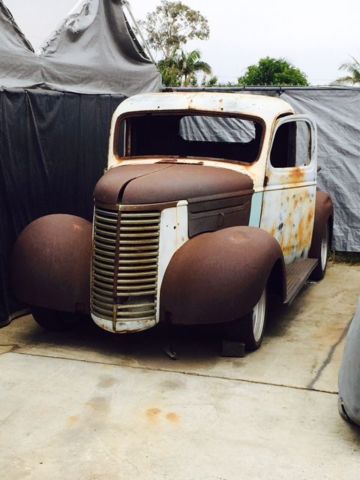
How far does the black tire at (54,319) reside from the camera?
593cm

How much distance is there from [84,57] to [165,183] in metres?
3.24

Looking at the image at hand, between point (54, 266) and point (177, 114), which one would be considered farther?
point (177, 114)

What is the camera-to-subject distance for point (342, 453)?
393 cm

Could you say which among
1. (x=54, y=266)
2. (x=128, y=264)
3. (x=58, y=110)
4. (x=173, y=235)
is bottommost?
(x=54, y=266)

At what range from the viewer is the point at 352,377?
402cm

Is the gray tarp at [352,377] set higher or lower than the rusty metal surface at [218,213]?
lower

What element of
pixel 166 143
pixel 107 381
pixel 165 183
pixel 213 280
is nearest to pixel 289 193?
pixel 166 143

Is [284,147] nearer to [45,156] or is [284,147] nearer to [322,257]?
[322,257]

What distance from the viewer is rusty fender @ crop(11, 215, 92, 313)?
5.56 meters

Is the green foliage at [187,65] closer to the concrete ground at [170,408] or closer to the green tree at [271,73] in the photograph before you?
the green tree at [271,73]

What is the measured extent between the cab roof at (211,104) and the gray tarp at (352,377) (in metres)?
2.80

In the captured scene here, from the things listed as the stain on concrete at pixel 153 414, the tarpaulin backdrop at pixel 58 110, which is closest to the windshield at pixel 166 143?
the tarpaulin backdrop at pixel 58 110

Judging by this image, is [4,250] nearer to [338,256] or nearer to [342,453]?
[342,453]

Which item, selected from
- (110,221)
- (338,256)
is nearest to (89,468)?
(110,221)
